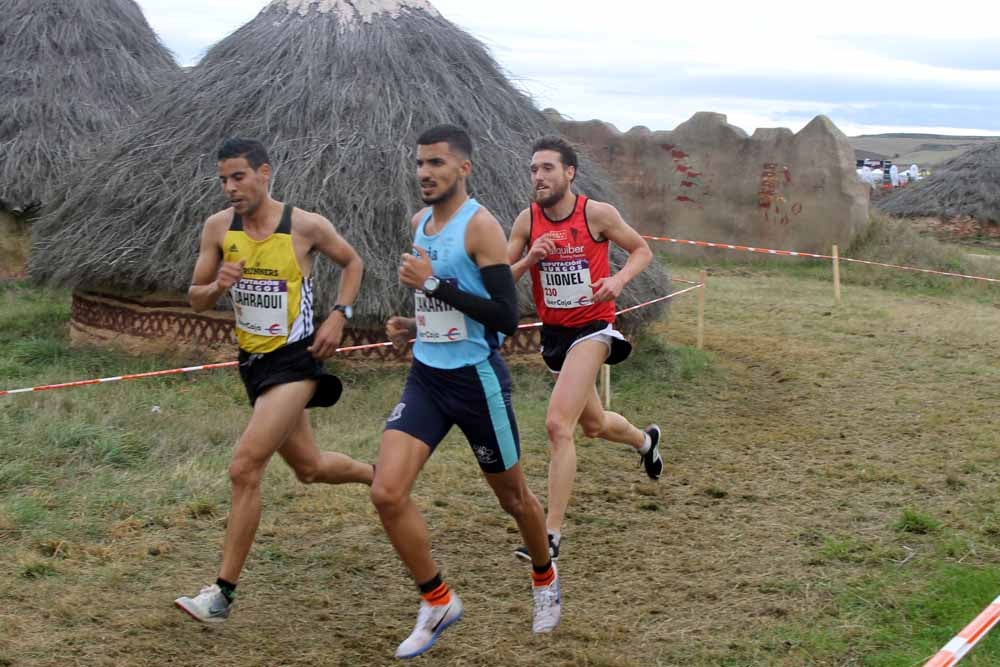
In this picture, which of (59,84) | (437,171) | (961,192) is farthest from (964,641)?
(961,192)

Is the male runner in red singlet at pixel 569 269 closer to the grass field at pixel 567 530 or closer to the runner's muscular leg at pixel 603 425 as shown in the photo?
the runner's muscular leg at pixel 603 425

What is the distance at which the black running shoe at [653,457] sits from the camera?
623 cm

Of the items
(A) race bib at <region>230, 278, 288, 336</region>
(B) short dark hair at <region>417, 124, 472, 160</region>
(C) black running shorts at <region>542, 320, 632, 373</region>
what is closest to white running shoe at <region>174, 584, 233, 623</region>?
(A) race bib at <region>230, 278, 288, 336</region>

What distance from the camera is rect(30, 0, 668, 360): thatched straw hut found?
8820mm

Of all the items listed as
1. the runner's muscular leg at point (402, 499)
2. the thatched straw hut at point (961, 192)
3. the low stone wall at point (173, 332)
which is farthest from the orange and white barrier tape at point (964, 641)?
the thatched straw hut at point (961, 192)

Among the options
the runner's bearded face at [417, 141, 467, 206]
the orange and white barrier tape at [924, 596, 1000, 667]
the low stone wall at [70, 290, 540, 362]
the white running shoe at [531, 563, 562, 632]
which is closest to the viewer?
the orange and white barrier tape at [924, 596, 1000, 667]

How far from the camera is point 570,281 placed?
209 inches

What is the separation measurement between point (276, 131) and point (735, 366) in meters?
4.68

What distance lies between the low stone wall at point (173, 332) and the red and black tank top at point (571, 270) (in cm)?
374

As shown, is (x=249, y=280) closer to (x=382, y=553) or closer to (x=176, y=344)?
(x=382, y=553)

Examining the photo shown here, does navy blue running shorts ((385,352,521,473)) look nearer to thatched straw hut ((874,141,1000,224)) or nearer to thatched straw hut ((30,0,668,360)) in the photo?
thatched straw hut ((30,0,668,360))

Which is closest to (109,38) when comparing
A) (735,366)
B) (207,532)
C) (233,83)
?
(233,83)

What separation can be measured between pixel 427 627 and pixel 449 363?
0.95 metres

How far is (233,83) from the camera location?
31.8ft
